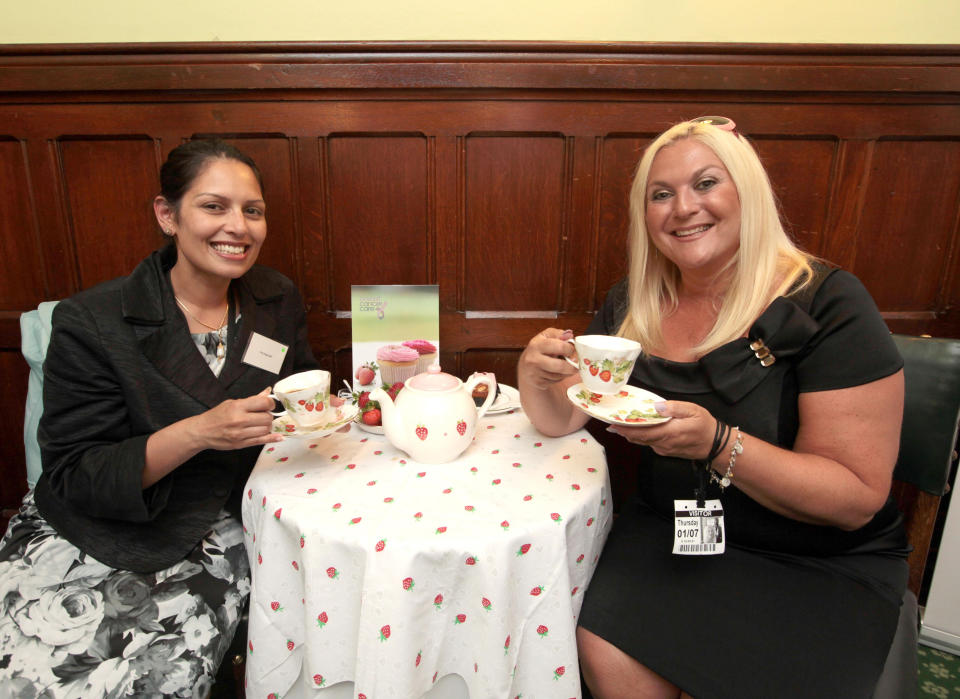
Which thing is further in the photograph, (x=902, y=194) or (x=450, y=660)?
(x=902, y=194)

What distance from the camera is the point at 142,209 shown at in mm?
1619

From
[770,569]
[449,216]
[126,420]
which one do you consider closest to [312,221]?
[449,216]

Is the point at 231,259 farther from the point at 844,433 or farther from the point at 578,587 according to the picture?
the point at 844,433

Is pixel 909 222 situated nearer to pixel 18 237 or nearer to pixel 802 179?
pixel 802 179

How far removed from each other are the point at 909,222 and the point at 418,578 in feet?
6.12

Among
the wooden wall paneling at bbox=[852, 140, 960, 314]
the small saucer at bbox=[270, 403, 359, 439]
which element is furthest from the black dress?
the wooden wall paneling at bbox=[852, 140, 960, 314]

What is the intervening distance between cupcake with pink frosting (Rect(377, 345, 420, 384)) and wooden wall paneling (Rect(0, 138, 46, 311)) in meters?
1.25

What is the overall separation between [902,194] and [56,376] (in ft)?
7.73

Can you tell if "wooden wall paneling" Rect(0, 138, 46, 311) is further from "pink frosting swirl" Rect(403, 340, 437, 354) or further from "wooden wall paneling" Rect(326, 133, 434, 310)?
"pink frosting swirl" Rect(403, 340, 437, 354)

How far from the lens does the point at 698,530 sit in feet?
3.33

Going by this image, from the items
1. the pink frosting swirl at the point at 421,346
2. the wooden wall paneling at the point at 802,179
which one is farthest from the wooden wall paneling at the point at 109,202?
the wooden wall paneling at the point at 802,179

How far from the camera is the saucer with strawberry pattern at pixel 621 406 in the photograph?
2.89 feet

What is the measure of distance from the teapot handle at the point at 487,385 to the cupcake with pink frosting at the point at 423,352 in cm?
14

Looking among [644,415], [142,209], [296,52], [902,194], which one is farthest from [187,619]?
[902,194]
